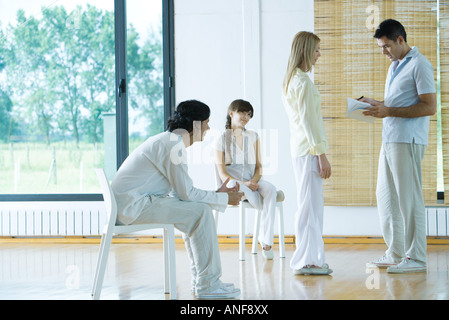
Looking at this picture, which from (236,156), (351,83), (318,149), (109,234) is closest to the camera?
(109,234)

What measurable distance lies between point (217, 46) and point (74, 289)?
2.88 m

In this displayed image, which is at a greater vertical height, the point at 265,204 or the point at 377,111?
the point at 377,111

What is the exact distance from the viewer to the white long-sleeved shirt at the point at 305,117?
3662mm

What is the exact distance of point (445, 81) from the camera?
208 inches

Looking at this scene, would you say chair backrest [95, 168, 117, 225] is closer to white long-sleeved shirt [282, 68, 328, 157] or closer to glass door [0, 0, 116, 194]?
white long-sleeved shirt [282, 68, 328, 157]

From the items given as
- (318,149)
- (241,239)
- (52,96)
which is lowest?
(241,239)

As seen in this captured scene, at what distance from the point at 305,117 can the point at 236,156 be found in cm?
116

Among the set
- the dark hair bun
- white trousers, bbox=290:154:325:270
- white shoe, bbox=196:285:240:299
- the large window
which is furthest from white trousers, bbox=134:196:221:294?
the large window

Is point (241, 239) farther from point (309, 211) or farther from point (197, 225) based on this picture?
point (197, 225)

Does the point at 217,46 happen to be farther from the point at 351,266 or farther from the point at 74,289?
the point at 74,289

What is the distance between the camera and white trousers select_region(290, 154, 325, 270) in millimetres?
3723

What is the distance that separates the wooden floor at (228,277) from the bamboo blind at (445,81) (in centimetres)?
68

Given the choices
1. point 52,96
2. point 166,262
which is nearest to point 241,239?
point 166,262

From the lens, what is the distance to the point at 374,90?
5.38 m
